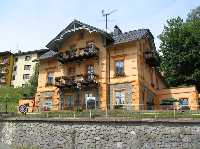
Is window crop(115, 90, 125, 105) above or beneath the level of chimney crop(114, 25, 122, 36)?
beneath

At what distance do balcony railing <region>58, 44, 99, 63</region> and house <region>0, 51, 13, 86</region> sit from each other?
48.4 metres

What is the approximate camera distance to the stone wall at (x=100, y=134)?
24.0 metres

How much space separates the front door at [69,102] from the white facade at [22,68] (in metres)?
44.3

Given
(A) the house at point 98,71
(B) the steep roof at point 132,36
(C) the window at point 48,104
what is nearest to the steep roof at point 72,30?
(A) the house at point 98,71

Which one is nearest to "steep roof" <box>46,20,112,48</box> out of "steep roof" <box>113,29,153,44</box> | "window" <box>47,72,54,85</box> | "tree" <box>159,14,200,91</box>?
"steep roof" <box>113,29,153,44</box>

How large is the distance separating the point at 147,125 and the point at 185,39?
2621cm

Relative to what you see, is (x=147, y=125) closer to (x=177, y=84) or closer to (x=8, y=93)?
(x=177, y=84)

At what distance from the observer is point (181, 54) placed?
48.2 meters

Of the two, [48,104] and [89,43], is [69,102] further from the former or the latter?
[89,43]

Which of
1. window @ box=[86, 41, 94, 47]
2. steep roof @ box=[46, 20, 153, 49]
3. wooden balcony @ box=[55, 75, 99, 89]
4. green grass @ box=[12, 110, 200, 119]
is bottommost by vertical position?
green grass @ box=[12, 110, 200, 119]

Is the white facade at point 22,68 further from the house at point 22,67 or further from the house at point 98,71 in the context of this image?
the house at point 98,71

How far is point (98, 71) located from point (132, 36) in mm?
5321

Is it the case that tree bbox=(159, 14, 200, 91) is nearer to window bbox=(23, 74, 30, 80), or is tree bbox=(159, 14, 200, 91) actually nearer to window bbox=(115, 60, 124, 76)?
window bbox=(115, 60, 124, 76)

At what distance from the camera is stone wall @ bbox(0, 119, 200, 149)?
78.7 feet
